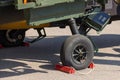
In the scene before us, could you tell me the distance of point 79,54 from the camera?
7527 mm

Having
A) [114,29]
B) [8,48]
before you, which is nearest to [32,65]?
[8,48]

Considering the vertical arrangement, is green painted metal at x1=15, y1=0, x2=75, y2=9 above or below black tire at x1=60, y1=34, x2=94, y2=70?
above

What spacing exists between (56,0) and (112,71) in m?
1.71

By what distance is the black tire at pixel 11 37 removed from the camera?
1041cm

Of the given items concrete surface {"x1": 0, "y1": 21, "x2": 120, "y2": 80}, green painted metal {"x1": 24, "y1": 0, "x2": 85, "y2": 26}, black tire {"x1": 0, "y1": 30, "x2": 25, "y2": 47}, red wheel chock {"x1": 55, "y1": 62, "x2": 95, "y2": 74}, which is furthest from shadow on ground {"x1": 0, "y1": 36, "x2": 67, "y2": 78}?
green painted metal {"x1": 24, "y1": 0, "x2": 85, "y2": 26}

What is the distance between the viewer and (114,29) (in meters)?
14.0

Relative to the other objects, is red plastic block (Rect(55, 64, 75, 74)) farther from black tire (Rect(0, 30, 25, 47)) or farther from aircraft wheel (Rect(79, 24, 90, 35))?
black tire (Rect(0, 30, 25, 47))

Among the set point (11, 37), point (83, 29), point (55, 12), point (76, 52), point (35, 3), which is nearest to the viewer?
point (35, 3)

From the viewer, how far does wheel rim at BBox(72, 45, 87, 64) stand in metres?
7.51

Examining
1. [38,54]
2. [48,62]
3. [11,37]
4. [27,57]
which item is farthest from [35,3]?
[11,37]

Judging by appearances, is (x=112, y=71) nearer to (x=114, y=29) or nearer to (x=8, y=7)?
(x=8, y=7)

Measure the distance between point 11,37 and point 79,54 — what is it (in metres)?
3.42

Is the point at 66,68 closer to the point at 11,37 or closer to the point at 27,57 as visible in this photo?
the point at 27,57

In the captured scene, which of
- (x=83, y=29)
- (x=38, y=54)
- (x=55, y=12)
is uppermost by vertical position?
(x=55, y=12)
